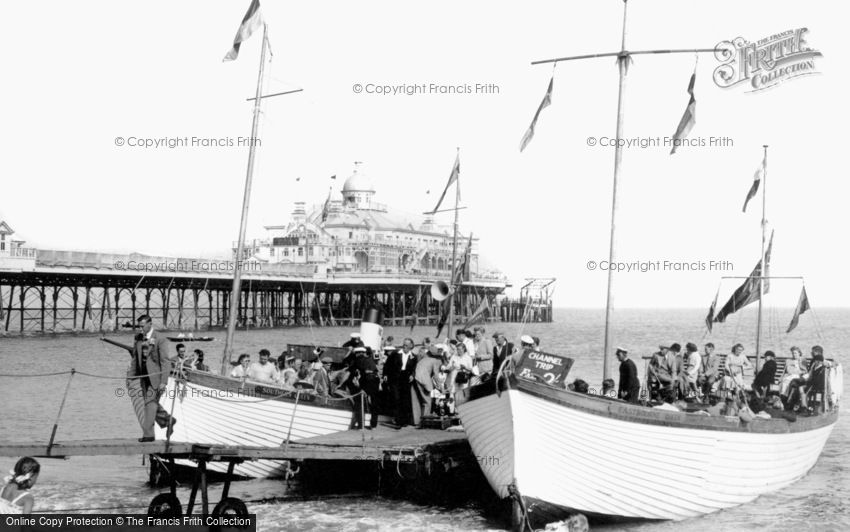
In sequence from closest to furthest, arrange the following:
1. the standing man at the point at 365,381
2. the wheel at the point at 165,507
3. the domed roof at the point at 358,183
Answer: the wheel at the point at 165,507
the standing man at the point at 365,381
the domed roof at the point at 358,183

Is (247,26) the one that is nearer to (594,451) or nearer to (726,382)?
(594,451)

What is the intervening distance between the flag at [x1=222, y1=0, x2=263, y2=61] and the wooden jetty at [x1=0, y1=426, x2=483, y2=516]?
8841 millimetres

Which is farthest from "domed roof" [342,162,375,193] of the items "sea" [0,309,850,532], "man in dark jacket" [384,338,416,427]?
"man in dark jacket" [384,338,416,427]

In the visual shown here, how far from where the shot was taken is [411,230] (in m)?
114

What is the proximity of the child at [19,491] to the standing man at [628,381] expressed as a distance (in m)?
8.73

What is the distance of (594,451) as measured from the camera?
38.4 ft

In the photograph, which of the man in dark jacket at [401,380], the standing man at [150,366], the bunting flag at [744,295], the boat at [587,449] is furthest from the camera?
the bunting flag at [744,295]

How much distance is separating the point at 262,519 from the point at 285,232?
310 ft

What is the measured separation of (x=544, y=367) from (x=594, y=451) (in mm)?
1361

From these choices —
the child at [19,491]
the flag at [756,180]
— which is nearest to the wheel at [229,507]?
the child at [19,491]

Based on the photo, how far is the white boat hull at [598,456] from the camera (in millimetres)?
11523

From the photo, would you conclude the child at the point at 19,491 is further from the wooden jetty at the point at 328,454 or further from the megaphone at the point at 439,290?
the megaphone at the point at 439,290

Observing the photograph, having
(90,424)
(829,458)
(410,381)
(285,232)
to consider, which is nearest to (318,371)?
(410,381)

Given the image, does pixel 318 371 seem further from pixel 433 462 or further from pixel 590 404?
pixel 590 404
